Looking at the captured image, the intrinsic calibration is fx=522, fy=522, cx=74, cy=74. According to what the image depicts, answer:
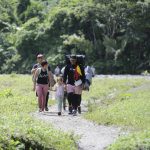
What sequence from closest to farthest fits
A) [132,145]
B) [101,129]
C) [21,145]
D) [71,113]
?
[21,145]
[132,145]
[101,129]
[71,113]

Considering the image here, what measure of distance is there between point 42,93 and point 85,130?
424 centimetres

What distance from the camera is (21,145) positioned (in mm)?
9195

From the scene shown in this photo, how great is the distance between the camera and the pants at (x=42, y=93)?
17328 mm

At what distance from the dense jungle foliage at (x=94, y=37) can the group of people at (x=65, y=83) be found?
3634 centimetres

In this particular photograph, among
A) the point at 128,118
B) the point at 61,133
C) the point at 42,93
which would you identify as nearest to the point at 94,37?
the point at 42,93

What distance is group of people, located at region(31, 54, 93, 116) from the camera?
16.9 meters

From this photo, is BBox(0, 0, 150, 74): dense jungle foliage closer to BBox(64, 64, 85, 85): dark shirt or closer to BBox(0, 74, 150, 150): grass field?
BBox(0, 74, 150, 150): grass field

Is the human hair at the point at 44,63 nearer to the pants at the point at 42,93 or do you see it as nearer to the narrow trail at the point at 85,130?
the pants at the point at 42,93

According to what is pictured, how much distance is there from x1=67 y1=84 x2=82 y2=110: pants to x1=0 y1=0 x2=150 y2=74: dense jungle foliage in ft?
120

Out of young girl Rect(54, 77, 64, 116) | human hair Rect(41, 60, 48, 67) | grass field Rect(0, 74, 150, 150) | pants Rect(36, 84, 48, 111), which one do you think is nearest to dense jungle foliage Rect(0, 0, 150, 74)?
grass field Rect(0, 74, 150, 150)

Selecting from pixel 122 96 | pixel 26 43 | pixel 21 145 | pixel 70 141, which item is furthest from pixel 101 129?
pixel 26 43

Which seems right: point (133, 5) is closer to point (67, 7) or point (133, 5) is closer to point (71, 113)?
point (67, 7)

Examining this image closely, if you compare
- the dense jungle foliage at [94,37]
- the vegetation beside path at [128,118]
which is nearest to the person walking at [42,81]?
the vegetation beside path at [128,118]

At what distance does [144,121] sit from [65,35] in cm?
4381
